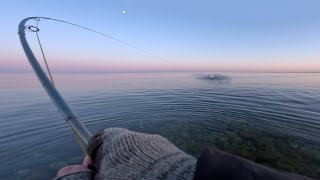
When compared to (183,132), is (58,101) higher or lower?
higher

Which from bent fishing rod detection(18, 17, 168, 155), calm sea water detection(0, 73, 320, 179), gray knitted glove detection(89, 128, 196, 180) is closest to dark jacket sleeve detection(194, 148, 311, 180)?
gray knitted glove detection(89, 128, 196, 180)

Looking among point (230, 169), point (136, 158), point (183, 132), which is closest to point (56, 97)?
point (136, 158)

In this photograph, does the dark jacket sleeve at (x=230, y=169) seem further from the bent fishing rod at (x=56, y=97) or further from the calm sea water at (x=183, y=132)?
the calm sea water at (x=183, y=132)

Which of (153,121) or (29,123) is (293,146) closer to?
(153,121)

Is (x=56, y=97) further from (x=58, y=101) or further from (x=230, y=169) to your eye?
(x=230, y=169)

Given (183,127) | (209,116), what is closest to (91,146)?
(183,127)

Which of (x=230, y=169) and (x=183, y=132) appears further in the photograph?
(x=183, y=132)

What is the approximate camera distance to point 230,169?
1.34 metres

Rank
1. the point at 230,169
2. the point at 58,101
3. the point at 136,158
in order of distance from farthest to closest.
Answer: the point at 58,101 → the point at 136,158 → the point at 230,169

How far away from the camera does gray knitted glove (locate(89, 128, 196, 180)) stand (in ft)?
6.86

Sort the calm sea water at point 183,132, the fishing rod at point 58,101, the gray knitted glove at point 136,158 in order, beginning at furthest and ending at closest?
1. the calm sea water at point 183,132
2. the fishing rod at point 58,101
3. the gray knitted glove at point 136,158

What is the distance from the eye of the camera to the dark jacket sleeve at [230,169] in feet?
4.10

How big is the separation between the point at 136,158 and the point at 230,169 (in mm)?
1278

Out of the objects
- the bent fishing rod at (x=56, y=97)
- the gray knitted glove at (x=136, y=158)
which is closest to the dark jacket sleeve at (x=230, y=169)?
the gray knitted glove at (x=136, y=158)
